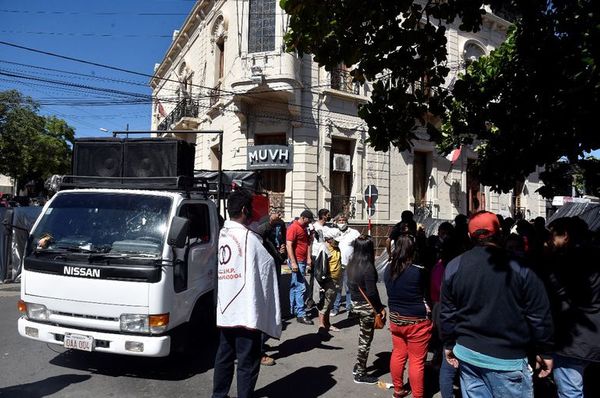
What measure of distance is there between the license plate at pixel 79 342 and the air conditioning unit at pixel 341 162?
1332cm

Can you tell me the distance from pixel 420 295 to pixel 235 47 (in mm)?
14652

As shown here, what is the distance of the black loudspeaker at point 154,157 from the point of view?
5.53 metres

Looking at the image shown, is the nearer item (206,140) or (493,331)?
(493,331)

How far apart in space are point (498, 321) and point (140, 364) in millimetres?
4140

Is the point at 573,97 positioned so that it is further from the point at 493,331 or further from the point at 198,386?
the point at 198,386

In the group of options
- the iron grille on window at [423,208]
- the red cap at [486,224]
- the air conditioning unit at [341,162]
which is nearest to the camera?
the red cap at [486,224]

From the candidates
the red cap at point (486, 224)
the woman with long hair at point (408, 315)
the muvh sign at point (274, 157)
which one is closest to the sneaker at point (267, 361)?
the woman with long hair at point (408, 315)

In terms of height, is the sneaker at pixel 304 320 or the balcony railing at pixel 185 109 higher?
the balcony railing at pixel 185 109

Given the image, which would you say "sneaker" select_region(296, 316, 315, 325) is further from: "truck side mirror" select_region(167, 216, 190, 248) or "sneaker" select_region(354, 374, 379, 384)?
"truck side mirror" select_region(167, 216, 190, 248)

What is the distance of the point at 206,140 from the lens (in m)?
20.8

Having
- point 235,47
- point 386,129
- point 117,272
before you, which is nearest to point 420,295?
point 386,129

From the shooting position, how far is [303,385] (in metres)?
4.81

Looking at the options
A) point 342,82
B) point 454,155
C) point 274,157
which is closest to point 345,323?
point 274,157

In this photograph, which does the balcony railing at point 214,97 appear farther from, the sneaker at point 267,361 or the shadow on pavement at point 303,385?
the shadow on pavement at point 303,385
